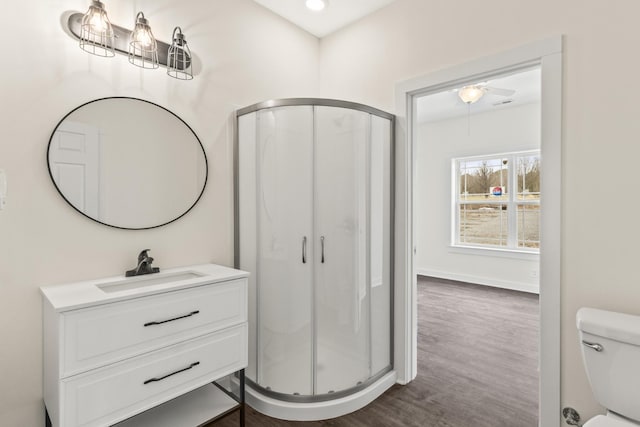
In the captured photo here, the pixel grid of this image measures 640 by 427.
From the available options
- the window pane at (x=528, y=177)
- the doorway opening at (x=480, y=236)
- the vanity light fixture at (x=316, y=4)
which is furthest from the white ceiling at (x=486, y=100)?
the vanity light fixture at (x=316, y=4)

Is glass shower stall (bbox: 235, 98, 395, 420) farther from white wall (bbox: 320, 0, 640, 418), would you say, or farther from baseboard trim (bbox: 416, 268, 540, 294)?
baseboard trim (bbox: 416, 268, 540, 294)

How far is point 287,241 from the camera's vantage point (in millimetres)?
2016

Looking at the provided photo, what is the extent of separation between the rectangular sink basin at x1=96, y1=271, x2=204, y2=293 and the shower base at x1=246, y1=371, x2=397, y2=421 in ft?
2.85

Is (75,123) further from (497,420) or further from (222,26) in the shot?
(497,420)

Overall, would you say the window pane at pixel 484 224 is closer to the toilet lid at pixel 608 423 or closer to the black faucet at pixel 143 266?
the toilet lid at pixel 608 423

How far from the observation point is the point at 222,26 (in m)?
2.19

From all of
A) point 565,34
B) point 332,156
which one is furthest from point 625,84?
point 332,156

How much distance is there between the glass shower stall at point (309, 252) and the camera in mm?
1997

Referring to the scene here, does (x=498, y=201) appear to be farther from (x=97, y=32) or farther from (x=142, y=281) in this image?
(x=97, y=32)

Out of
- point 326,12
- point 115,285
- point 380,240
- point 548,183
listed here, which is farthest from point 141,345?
point 326,12

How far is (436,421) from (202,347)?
1.41 m

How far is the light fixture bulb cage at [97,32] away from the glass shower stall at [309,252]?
2.65ft

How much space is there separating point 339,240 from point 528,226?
4296mm

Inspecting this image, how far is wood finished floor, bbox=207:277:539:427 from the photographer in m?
1.94
